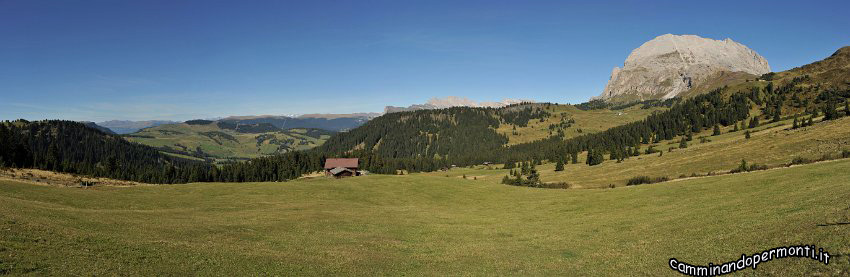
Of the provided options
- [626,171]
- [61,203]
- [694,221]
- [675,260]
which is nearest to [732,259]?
[675,260]

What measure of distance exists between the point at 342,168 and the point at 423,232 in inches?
4501

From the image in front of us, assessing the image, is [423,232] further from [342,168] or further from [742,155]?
[342,168]

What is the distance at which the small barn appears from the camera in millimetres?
149750

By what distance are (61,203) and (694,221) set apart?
6257 centimetres

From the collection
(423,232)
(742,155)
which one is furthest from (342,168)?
(742,155)

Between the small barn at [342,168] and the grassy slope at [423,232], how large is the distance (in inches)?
3388

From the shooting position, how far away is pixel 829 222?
21.9 meters

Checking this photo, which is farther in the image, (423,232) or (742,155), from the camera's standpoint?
(742,155)

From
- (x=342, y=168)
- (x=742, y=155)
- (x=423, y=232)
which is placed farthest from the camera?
(x=342, y=168)

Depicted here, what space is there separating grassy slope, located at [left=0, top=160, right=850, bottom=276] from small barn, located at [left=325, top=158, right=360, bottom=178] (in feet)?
282

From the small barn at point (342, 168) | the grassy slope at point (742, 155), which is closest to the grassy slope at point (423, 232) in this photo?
the grassy slope at point (742, 155)

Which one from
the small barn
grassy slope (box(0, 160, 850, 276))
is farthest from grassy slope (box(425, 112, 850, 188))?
the small barn

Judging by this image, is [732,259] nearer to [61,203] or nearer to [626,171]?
[61,203]

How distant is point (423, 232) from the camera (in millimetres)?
41188
